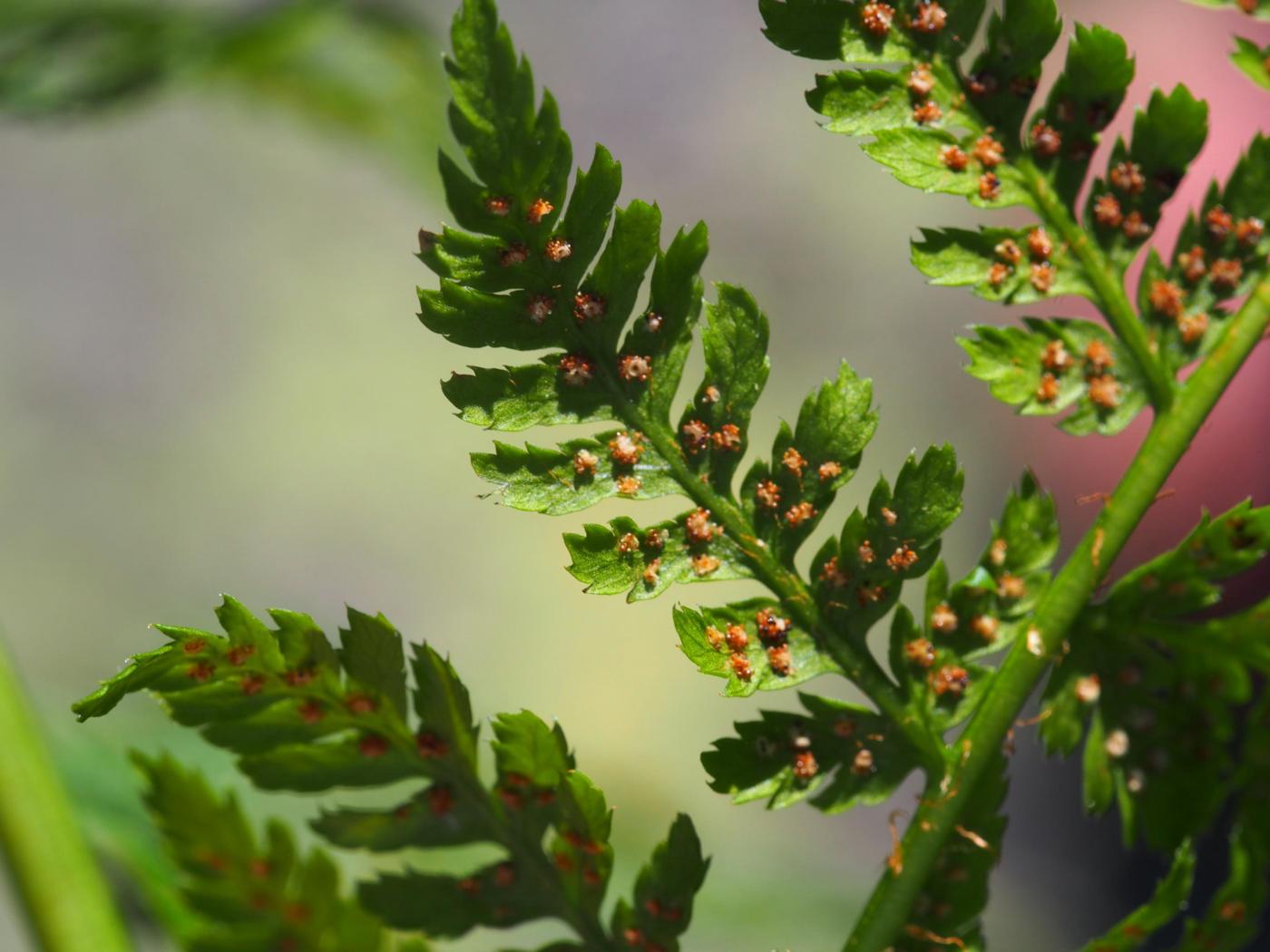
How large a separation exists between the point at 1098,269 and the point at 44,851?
73 centimetres

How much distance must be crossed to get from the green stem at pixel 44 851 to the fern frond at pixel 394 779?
54mm

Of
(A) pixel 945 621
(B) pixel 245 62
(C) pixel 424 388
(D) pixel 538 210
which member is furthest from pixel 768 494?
(C) pixel 424 388

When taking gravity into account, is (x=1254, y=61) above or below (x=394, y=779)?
above

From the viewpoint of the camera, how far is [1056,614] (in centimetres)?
75

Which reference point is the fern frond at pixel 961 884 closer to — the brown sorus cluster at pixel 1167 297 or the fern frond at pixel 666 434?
the fern frond at pixel 666 434

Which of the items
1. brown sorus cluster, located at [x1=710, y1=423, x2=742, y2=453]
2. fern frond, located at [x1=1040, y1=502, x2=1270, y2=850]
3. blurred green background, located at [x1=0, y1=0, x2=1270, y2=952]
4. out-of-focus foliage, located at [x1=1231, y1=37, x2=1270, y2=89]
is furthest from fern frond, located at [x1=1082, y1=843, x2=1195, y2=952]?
blurred green background, located at [x1=0, y1=0, x2=1270, y2=952]

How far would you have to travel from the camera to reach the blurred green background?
345cm

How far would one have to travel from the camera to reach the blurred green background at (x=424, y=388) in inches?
136

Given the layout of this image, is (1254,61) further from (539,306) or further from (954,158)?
(539,306)

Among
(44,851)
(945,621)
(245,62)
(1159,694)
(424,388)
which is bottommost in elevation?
(1159,694)

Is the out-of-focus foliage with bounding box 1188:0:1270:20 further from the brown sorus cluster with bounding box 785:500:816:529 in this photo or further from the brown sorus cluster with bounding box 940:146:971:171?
the brown sorus cluster with bounding box 785:500:816:529

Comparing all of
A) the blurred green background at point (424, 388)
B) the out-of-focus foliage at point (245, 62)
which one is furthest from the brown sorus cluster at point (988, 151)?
the blurred green background at point (424, 388)

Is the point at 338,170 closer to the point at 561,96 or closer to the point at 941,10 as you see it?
the point at 561,96

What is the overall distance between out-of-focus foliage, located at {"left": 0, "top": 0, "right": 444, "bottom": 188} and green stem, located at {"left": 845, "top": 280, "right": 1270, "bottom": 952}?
1.19m
